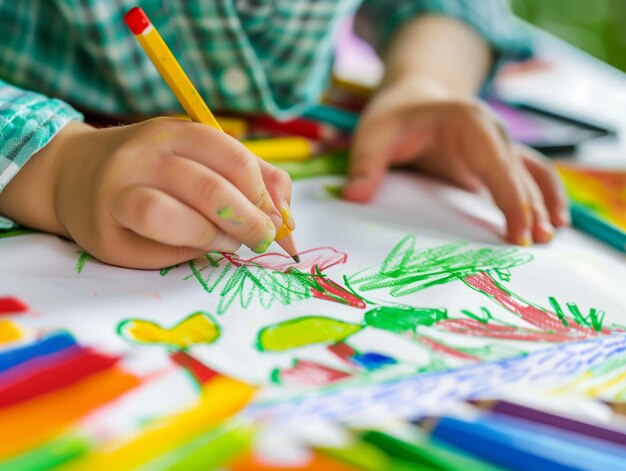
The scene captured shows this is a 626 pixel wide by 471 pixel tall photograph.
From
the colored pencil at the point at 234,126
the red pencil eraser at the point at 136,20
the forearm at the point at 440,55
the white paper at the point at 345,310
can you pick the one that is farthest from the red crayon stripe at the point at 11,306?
the forearm at the point at 440,55

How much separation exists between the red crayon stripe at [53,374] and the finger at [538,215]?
24 centimetres

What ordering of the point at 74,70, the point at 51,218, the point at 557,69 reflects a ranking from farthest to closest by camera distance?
the point at 557,69 → the point at 74,70 → the point at 51,218

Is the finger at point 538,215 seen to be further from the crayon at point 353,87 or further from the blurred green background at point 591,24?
the blurred green background at point 591,24

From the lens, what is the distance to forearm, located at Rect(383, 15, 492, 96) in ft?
1.73

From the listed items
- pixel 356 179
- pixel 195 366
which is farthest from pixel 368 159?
pixel 195 366

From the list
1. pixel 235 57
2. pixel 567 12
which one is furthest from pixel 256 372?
pixel 567 12

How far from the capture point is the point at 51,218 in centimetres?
30

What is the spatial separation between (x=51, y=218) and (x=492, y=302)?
0.19 metres

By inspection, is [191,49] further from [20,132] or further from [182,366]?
[182,366]

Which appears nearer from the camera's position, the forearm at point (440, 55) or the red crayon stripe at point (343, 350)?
the red crayon stripe at point (343, 350)

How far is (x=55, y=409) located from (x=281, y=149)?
26 cm

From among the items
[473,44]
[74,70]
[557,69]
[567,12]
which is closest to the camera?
[74,70]

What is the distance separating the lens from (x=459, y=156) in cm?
43

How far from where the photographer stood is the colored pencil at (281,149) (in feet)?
1.37
